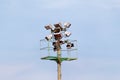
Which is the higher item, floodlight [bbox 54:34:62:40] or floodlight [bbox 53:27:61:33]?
floodlight [bbox 53:27:61:33]

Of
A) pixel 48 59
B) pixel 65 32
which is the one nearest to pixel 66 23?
pixel 65 32

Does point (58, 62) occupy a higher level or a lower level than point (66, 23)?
lower

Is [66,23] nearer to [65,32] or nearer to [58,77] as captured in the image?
[65,32]

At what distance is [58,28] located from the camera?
7425 cm

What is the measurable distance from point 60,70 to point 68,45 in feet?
13.0

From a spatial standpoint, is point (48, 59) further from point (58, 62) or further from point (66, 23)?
point (66, 23)

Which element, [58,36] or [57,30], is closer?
[58,36]

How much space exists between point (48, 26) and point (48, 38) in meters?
1.80

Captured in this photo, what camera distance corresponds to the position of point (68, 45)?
74125 mm

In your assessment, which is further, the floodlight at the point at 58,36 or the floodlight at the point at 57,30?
the floodlight at the point at 57,30

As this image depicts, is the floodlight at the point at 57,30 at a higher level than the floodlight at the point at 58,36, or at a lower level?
higher

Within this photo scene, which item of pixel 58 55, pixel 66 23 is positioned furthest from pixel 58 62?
pixel 66 23

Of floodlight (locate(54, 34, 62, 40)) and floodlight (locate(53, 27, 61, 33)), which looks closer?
floodlight (locate(54, 34, 62, 40))

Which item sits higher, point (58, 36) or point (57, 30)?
point (57, 30)
